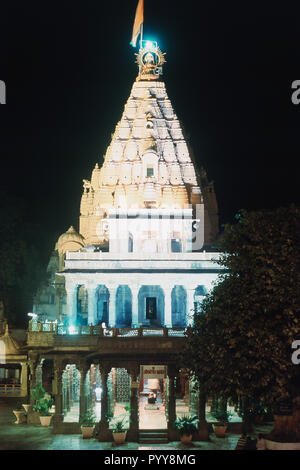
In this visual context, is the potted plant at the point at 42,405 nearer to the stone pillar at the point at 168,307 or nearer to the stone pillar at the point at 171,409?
the stone pillar at the point at 171,409

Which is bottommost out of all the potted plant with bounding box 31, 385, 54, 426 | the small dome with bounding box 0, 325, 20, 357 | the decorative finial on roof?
the potted plant with bounding box 31, 385, 54, 426

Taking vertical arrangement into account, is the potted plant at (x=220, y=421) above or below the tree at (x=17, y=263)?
below

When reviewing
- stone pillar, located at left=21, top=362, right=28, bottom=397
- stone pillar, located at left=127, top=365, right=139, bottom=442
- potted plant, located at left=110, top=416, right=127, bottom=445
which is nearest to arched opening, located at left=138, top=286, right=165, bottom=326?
stone pillar, located at left=21, top=362, right=28, bottom=397

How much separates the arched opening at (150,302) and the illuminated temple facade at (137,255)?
0.08 meters

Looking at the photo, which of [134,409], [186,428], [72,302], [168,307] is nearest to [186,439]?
[186,428]

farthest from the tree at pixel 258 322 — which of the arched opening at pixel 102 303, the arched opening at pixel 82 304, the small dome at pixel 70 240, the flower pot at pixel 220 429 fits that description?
the small dome at pixel 70 240

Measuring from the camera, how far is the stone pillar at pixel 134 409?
34.0 metres

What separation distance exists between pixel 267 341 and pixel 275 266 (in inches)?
121

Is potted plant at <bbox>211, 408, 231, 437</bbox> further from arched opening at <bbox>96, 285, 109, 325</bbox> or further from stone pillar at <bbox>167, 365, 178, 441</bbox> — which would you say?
arched opening at <bbox>96, 285, 109, 325</bbox>

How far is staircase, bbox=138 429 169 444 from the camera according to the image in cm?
3394

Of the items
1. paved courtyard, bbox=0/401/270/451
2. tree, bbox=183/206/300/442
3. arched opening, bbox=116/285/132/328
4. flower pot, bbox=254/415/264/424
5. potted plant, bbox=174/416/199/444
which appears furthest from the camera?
arched opening, bbox=116/285/132/328

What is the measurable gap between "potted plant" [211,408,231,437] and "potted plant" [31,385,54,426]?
897 centimetres

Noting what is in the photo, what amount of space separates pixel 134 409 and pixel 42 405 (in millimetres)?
6918
